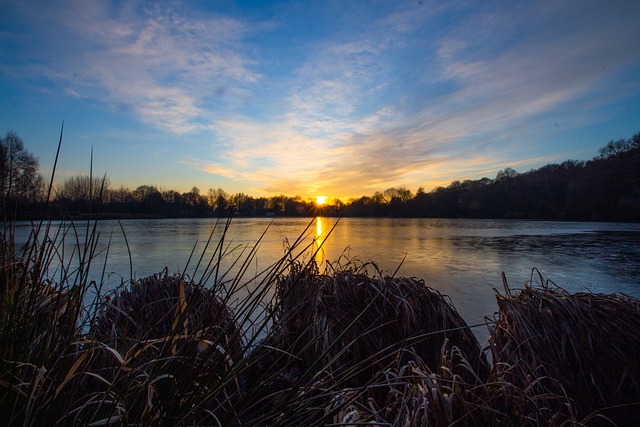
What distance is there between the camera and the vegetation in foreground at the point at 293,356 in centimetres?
83

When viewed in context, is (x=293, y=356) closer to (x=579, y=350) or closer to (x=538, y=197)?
(x=579, y=350)

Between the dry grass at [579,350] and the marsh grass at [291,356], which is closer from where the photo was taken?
the marsh grass at [291,356]

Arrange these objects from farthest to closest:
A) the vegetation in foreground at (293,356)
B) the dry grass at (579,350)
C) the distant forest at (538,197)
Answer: the distant forest at (538,197) < the dry grass at (579,350) < the vegetation in foreground at (293,356)

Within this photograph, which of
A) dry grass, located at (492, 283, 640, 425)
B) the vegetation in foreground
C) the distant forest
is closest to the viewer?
the vegetation in foreground

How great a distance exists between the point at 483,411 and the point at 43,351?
161 centimetres

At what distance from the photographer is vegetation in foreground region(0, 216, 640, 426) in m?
0.83

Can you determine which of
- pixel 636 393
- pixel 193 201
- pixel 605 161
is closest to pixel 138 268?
pixel 636 393

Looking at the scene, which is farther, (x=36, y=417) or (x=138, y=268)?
(x=138, y=268)

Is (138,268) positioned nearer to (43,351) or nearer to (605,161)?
(43,351)

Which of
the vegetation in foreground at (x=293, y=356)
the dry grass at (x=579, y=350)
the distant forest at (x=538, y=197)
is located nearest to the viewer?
the vegetation in foreground at (x=293, y=356)

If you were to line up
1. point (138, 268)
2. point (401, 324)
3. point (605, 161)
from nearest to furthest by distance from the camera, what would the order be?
1. point (401, 324)
2. point (138, 268)
3. point (605, 161)

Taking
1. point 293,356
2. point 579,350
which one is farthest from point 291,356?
point 579,350

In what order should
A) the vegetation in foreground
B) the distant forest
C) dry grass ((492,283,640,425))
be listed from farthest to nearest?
the distant forest, dry grass ((492,283,640,425)), the vegetation in foreground

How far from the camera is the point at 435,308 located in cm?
281
